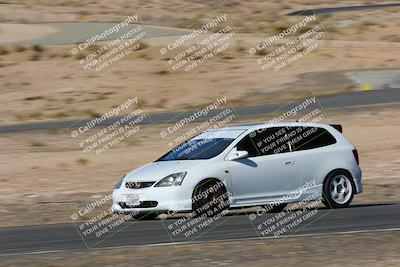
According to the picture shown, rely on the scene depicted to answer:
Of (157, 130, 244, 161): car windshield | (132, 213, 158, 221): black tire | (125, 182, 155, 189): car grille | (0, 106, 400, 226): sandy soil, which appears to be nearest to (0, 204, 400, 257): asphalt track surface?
(132, 213, 158, 221): black tire

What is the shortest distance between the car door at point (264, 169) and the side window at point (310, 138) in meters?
0.20

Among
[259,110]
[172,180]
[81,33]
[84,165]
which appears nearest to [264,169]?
[172,180]

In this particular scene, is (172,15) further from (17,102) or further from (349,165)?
(349,165)

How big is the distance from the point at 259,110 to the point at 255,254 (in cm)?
2239

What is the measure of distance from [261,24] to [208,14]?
665 centimetres

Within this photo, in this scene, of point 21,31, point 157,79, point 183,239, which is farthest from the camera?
point 21,31

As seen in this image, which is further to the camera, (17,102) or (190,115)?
(17,102)

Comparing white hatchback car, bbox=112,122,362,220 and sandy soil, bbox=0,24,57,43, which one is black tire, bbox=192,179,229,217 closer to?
white hatchback car, bbox=112,122,362,220

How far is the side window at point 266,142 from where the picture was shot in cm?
1695

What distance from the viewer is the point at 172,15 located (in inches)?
2680

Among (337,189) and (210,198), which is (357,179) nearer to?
(337,189)

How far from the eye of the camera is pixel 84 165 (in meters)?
25.8

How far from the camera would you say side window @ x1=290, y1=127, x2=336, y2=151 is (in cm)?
1739

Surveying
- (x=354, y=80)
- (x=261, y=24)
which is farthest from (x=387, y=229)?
(x=261, y=24)
